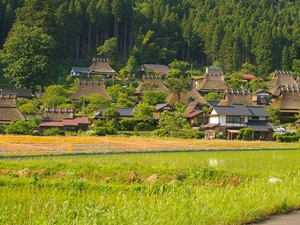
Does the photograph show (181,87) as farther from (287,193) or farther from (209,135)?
(287,193)

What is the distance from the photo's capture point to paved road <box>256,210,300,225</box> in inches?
264

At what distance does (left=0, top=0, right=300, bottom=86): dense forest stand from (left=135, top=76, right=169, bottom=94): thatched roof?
8.66m

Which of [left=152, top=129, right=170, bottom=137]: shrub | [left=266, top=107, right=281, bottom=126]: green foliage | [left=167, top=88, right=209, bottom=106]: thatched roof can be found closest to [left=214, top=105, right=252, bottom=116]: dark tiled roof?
[left=266, top=107, right=281, bottom=126]: green foliage

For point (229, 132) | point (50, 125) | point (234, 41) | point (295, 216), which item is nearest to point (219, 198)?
point (295, 216)

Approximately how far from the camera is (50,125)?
33906 mm

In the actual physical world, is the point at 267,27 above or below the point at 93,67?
Result: above

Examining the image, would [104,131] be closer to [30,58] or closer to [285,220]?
[30,58]

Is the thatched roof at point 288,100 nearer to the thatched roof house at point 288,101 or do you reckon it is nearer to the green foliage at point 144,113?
the thatched roof house at point 288,101

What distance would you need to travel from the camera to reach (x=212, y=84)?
5275 centimetres

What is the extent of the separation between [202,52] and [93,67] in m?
22.7

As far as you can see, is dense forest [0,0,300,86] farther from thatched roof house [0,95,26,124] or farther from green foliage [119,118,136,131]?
green foliage [119,118,136,131]

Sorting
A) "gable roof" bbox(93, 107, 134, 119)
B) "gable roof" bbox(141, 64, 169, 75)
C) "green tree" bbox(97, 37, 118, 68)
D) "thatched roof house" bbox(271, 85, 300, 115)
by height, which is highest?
"green tree" bbox(97, 37, 118, 68)

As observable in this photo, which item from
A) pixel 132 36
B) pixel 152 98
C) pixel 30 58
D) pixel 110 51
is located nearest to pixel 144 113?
pixel 152 98

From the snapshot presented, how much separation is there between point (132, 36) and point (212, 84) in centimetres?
1737
